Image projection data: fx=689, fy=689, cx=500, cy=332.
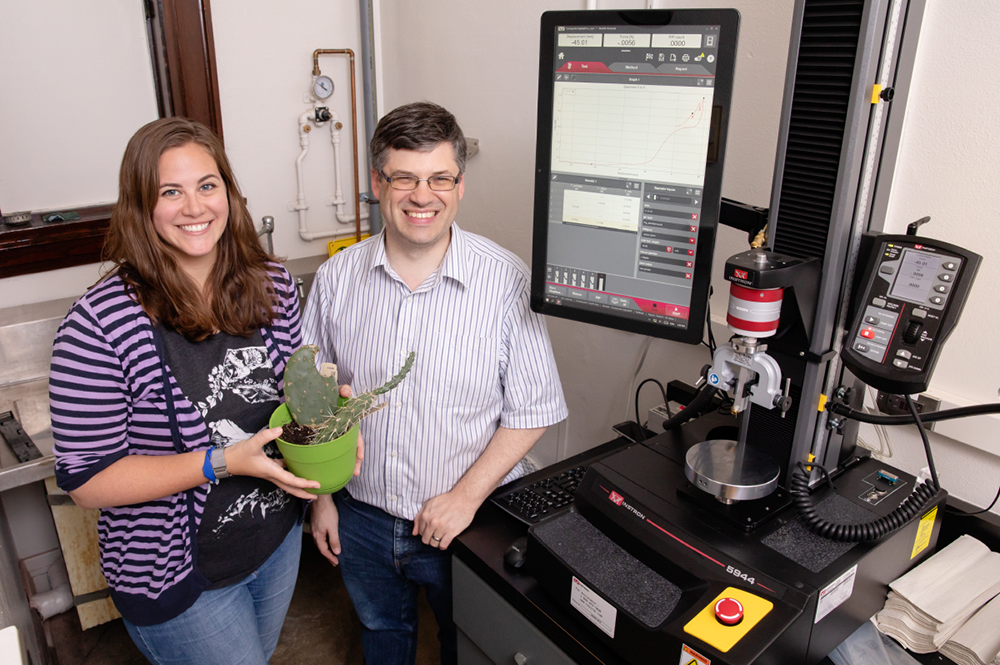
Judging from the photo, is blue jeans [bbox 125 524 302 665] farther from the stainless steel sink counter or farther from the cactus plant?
the stainless steel sink counter

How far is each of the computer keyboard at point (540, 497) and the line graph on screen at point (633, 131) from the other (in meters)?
0.59

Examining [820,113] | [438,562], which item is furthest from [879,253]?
[438,562]

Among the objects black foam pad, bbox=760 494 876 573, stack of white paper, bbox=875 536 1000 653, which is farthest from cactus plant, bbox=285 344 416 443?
stack of white paper, bbox=875 536 1000 653

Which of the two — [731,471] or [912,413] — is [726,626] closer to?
[731,471]

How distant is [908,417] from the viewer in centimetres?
101

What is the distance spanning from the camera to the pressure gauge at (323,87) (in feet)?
8.29

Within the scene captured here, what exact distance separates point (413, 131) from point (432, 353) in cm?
41

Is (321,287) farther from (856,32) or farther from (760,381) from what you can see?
(856,32)

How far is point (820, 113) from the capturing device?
96 cm

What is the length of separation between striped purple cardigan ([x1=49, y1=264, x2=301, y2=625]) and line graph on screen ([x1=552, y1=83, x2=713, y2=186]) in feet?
2.17

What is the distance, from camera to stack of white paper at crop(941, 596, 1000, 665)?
3.22 ft

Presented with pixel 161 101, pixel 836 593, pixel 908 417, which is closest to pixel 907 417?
pixel 908 417

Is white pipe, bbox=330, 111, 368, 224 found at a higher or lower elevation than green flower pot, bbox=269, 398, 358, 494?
higher

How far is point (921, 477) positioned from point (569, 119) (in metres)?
0.88
